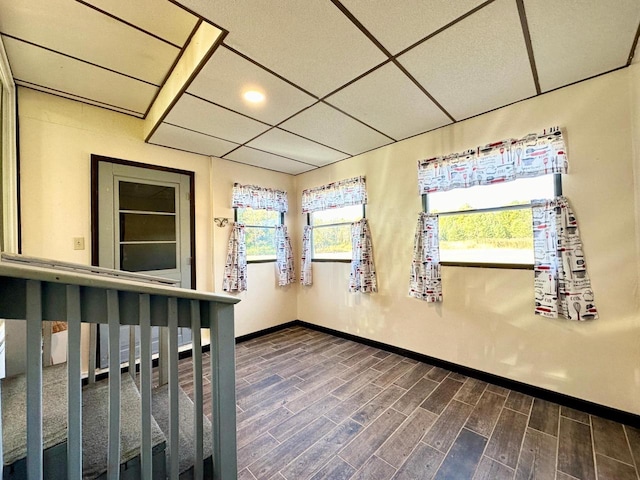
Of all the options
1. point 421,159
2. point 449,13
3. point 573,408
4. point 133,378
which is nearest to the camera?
point 449,13

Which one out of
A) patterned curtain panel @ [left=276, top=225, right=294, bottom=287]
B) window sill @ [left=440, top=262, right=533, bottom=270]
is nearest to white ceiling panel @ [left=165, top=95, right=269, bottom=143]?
patterned curtain panel @ [left=276, top=225, right=294, bottom=287]

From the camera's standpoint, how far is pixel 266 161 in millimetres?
3662

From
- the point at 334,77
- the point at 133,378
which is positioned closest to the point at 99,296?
the point at 133,378

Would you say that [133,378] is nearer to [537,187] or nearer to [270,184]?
[270,184]

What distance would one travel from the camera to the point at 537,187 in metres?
2.21

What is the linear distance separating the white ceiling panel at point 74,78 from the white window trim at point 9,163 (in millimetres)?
105

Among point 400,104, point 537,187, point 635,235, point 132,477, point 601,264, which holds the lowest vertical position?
point 132,477

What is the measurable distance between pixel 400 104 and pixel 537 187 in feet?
4.41

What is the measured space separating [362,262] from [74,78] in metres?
3.20

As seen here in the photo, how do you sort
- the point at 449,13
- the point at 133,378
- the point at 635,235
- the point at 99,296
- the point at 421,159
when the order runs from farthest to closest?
the point at 421,159 → the point at 635,235 → the point at 133,378 → the point at 449,13 → the point at 99,296

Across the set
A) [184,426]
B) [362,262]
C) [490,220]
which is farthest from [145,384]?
[490,220]

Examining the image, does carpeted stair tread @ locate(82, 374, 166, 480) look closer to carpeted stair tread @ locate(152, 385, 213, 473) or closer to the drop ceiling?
carpeted stair tread @ locate(152, 385, 213, 473)

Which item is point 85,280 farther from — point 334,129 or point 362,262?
point 362,262

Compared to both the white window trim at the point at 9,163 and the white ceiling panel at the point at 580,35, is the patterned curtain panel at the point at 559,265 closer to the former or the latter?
the white ceiling panel at the point at 580,35
